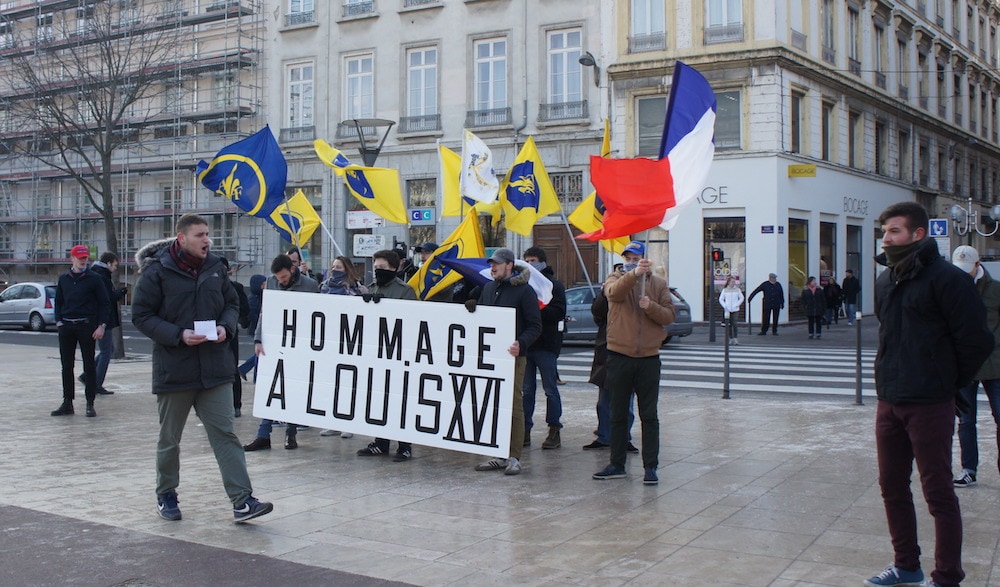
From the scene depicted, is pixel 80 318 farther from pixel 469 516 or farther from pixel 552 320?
pixel 469 516

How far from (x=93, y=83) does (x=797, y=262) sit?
19.8 metres

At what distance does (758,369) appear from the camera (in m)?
16.7

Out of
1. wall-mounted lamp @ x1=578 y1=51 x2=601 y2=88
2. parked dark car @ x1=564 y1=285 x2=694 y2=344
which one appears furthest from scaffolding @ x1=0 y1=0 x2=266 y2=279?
parked dark car @ x1=564 y1=285 x2=694 y2=344

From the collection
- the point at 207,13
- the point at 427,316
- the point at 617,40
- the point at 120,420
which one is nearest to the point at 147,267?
the point at 427,316

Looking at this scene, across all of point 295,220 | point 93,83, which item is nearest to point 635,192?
point 295,220

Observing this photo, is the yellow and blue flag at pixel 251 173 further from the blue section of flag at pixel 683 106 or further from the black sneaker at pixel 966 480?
the black sneaker at pixel 966 480

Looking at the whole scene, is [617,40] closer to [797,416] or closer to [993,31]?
[797,416]

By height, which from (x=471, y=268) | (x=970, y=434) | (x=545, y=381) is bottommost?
(x=970, y=434)

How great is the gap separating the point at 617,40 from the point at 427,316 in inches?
928

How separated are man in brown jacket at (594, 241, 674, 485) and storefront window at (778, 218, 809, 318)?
907 inches

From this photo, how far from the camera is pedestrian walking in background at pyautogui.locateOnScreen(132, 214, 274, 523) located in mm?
6328

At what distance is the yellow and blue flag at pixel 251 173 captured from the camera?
11.7 metres

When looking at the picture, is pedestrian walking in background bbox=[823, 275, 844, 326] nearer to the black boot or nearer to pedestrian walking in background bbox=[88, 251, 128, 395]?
pedestrian walking in background bbox=[88, 251, 128, 395]

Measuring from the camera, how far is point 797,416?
36.5ft
